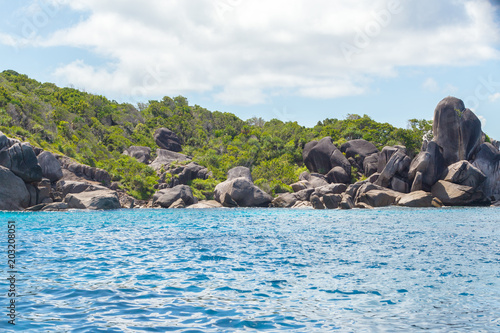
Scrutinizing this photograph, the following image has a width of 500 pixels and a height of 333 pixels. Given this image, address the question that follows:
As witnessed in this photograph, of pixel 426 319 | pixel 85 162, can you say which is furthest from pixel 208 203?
pixel 426 319

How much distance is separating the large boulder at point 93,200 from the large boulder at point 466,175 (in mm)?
37827

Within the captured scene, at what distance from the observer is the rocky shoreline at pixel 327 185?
38.3m

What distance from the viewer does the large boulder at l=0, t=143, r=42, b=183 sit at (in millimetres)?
36969

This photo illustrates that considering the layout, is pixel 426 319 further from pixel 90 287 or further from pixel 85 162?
pixel 85 162

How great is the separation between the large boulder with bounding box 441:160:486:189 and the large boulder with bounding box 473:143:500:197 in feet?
11.7

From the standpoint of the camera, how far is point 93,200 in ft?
133

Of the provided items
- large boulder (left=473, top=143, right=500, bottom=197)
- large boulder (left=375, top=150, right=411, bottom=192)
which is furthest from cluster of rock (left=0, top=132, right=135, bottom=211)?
large boulder (left=473, top=143, right=500, bottom=197)

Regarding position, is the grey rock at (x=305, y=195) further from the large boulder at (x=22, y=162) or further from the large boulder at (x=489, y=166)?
the large boulder at (x=22, y=162)

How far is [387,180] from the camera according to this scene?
163 ft

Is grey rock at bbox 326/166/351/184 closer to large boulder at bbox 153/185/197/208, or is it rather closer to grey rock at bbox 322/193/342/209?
grey rock at bbox 322/193/342/209

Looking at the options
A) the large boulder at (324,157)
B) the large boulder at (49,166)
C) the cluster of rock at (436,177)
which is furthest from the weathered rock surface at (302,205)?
the large boulder at (49,166)

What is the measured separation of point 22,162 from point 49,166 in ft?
16.8

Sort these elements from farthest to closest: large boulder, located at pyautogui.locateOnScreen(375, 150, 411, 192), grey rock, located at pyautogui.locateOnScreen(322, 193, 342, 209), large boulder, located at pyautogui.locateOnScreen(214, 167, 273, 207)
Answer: large boulder, located at pyautogui.locateOnScreen(375, 150, 411, 192), large boulder, located at pyautogui.locateOnScreen(214, 167, 273, 207), grey rock, located at pyautogui.locateOnScreen(322, 193, 342, 209)

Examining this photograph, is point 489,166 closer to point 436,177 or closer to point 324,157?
point 436,177
